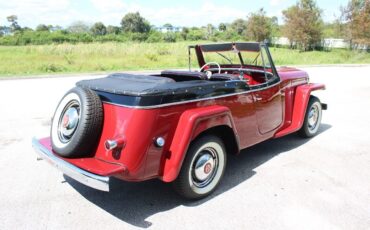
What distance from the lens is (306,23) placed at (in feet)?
144

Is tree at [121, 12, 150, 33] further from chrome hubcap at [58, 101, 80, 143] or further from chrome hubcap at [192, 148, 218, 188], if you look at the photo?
chrome hubcap at [192, 148, 218, 188]

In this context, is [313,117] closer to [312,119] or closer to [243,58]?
[312,119]

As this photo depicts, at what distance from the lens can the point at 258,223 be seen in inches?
120

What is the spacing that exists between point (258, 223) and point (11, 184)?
268 centimetres

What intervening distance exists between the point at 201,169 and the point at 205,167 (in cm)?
6

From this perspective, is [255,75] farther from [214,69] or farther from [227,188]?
[227,188]

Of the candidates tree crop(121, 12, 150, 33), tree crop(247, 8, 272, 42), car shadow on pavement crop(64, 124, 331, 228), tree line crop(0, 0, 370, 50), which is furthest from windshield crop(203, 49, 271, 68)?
tree crop(121, 12, 150, 33)

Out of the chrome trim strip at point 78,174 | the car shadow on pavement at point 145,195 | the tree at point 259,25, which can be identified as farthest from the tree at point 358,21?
the chrome trim strip at point 78,174

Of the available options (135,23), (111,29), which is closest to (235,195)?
(135,23)

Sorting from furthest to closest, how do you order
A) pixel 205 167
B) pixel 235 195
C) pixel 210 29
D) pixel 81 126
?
pixel 210 29, pixel 235 195, pixel 205 167, pixel 81 126

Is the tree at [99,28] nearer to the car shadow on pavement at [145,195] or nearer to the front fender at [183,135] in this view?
the car shadow on pavement at [145,195]

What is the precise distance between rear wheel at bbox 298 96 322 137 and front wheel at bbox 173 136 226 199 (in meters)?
2.24

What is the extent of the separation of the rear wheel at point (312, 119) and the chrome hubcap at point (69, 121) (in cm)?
347

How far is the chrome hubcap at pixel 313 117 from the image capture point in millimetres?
5500
